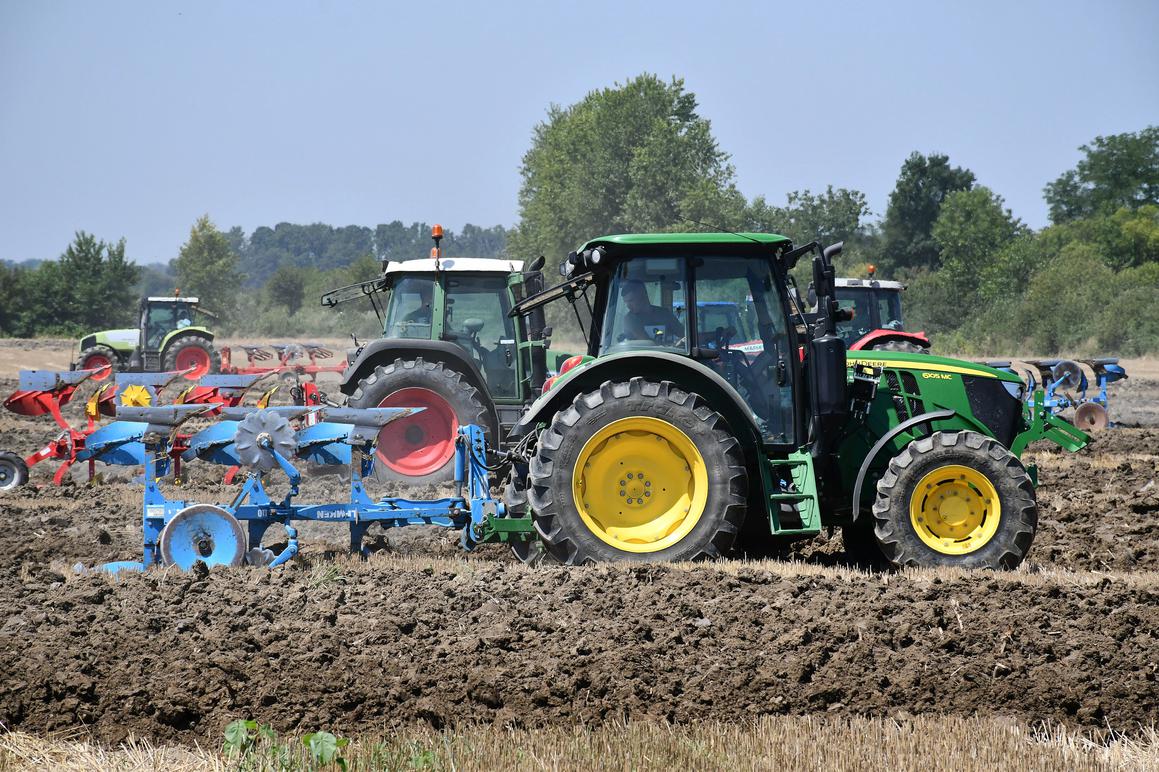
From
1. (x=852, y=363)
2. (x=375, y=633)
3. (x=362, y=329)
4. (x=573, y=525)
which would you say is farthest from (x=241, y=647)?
(x=362, y=329)

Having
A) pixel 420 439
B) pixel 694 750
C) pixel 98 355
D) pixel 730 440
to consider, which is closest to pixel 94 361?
pixel 98 355

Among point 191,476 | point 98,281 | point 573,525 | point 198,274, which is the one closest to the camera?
point 573,525

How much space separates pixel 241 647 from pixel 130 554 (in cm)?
290

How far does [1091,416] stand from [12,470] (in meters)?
13.1

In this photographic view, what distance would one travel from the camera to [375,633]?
16.7 feet

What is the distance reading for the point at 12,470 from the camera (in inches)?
433

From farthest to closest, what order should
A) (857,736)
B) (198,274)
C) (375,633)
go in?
(198,274) → (375,633) → (857,736)

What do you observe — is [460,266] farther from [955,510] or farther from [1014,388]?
[955,510]

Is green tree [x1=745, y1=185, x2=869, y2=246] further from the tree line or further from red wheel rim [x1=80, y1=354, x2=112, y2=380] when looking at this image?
red wheel rim [x1=80, y1=354, x2=112, y2=380]

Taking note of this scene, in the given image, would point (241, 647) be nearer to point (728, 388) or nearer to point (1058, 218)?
point (728, 388)

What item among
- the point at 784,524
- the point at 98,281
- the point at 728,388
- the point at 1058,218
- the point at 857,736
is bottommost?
the point at 857,736

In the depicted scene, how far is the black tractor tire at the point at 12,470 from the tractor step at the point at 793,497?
765 centimetres

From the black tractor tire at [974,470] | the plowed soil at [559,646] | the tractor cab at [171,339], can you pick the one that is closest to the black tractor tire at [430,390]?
the plowed soil at [559,646]

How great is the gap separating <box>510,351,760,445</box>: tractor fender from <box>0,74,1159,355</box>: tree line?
2850 centimetres
